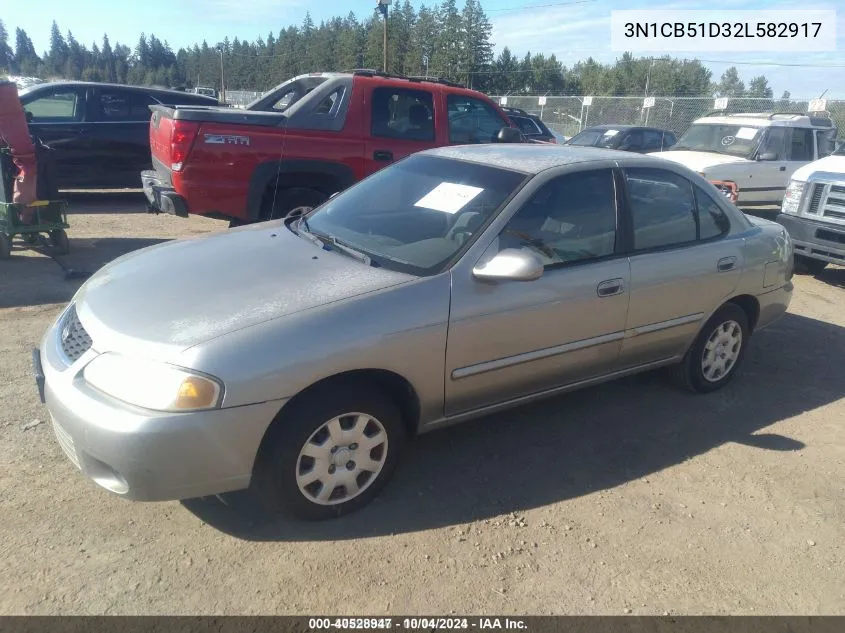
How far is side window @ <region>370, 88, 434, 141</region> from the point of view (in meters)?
7.15

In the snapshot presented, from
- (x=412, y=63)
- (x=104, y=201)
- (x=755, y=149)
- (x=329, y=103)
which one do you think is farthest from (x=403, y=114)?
(x=412, y=63)

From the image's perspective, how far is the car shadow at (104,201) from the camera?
410 inches

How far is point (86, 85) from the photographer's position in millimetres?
10352

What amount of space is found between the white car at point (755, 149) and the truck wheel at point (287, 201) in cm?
637

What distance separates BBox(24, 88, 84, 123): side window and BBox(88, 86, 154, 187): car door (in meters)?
0.20

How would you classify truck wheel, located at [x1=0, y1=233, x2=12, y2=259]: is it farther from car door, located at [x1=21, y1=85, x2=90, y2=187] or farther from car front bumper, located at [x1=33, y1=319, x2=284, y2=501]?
car front bumper, located at [x1=33, y1=319, x2=284, y2=501]

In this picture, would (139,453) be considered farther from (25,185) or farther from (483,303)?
(25,185)

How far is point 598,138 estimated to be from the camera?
49.0 ft

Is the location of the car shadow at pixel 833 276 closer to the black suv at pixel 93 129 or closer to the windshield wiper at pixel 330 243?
the windshield wiper at pixel 330 243

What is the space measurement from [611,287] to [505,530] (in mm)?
1511

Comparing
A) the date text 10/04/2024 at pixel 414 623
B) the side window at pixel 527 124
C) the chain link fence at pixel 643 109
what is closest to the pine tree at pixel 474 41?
the chain link fence at pixel 643 109

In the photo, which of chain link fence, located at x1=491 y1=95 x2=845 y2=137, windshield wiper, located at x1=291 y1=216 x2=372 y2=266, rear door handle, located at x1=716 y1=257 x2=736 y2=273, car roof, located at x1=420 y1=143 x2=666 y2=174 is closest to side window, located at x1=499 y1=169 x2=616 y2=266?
car roof, located at x1=420 y1=143 x2=666 y2=174

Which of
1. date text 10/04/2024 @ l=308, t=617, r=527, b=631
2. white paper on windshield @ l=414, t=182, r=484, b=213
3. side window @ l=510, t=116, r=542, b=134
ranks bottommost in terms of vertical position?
date text 10/04/2024 @ l=308, t=617, r=527, b=631

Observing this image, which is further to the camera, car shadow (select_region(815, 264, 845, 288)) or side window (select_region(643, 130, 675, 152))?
side window (select_region(643, 130, 675, 152))
